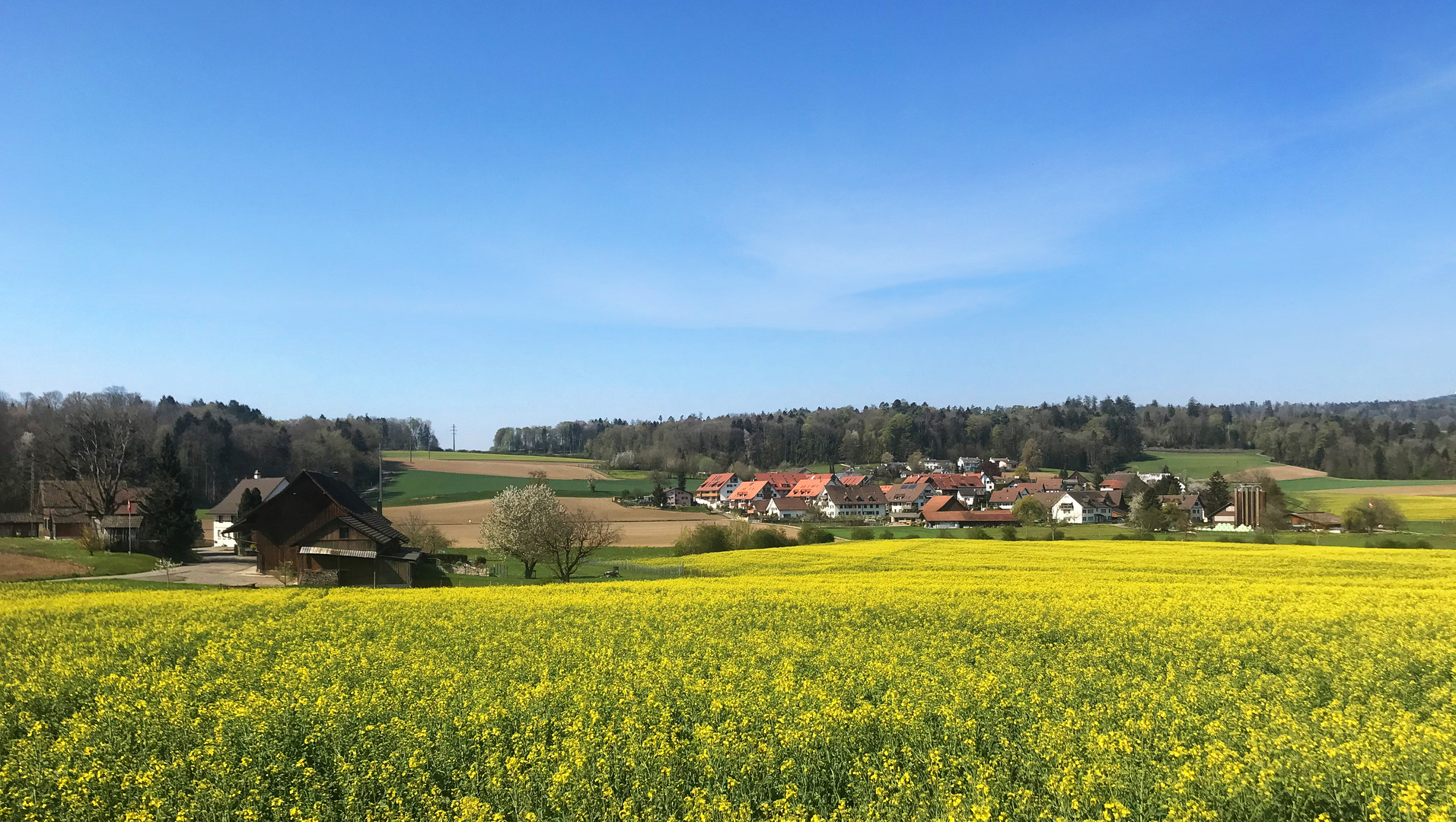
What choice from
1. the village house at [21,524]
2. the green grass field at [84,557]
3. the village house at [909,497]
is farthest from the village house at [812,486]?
the village house at [21,524]

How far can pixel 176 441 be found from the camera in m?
104

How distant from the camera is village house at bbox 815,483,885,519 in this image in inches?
4626

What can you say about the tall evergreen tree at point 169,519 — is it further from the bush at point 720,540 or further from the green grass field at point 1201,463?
the green grass field at point 1201,463

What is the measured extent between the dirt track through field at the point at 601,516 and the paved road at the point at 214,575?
17255mm

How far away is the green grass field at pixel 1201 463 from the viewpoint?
5753 inches

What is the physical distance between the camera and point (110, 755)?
30.4ft

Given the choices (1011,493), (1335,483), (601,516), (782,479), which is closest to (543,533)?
(601,516)

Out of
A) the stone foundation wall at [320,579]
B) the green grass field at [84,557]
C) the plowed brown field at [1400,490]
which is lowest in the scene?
the plowed brown field at [1400,490]

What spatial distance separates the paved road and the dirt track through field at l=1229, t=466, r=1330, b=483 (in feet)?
412

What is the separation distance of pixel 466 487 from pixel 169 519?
66.4 m

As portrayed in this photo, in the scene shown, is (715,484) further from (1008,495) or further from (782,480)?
(1008,495)

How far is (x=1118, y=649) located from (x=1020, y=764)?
744 centimetres

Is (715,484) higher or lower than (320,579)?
lower

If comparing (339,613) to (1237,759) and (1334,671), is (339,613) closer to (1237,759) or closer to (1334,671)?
(1237,759)
